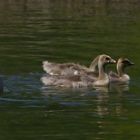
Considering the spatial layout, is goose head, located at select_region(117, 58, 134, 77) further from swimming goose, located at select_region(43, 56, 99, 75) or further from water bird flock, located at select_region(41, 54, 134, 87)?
swimming goose, located at select_region(43, 56, 99, 75)

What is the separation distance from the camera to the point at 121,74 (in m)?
26.1

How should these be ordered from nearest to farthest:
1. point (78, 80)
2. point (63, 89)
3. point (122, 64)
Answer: point (63, 89), point (78, 80), point (122, 64)

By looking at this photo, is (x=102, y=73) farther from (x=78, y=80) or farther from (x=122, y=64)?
(x=122, y=64)

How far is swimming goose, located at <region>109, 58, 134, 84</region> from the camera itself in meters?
25.2

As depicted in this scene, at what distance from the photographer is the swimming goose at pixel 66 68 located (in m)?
25.5

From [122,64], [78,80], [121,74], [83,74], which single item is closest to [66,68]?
[83,74]

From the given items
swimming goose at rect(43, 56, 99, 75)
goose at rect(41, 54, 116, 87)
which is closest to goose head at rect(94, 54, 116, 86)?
goose at rect(41, 54, 116, 87)

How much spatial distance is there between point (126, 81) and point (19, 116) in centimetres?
648

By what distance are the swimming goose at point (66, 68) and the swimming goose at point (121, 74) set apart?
1.75 ft

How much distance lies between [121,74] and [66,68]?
5.28ft

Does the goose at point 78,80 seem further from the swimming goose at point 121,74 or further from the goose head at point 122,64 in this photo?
the goose head at point 122,64

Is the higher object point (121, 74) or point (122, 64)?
point (122, 64)

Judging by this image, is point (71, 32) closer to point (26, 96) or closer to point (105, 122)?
point (26, 96)

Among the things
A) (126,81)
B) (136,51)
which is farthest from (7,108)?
(136,51)
